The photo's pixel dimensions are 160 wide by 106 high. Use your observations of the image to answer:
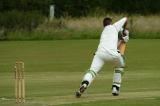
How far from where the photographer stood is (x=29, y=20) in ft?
157

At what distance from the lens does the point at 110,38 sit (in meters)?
14.6

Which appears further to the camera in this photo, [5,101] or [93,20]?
[93,20]

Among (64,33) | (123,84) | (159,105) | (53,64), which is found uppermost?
(64,33)

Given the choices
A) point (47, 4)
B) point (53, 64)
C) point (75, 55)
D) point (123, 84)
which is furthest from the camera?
point (47, 4)

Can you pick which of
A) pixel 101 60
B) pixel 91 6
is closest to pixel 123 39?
pixel 101 60

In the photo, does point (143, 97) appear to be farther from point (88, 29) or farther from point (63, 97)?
point (88, 29)

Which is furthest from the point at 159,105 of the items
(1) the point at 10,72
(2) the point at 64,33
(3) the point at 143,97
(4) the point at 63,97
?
(2) the point at 64,33

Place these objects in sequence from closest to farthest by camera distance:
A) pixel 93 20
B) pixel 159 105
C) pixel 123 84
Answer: pixel 159 105 < pixel 123 84 < pixel 93 20

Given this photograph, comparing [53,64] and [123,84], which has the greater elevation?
[53,64]

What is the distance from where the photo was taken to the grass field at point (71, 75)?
13852 millimetres

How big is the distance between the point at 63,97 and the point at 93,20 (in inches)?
1430

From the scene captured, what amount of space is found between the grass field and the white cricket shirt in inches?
42.8

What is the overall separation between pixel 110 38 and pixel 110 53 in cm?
39

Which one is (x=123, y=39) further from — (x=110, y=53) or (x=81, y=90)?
(x=81, y=90)
